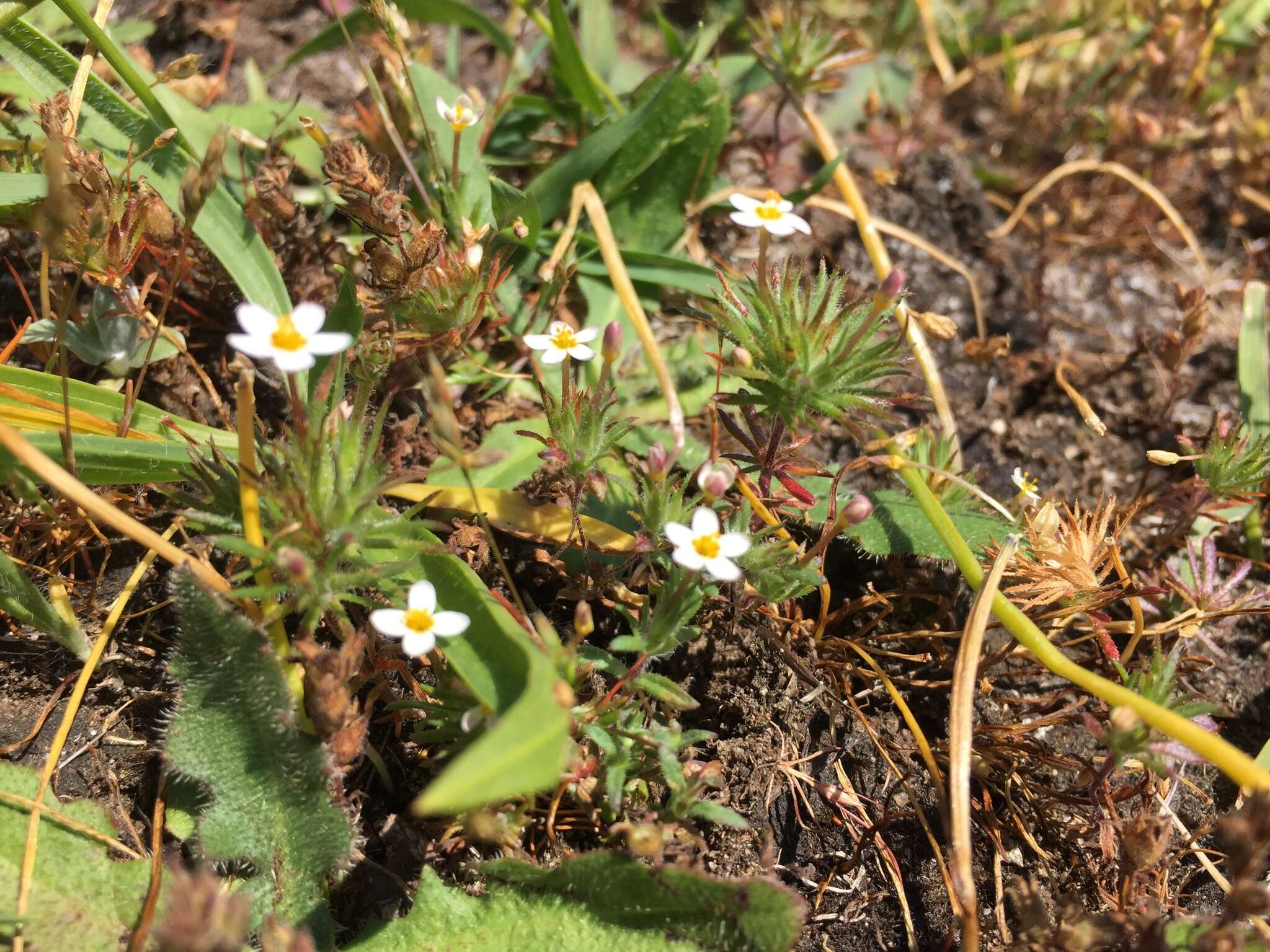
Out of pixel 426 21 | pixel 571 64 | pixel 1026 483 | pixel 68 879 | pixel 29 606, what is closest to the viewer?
pixel 68 879

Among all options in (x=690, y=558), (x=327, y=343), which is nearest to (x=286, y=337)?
(x=327, y=343)

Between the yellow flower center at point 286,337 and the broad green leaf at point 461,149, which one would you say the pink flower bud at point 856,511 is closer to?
the yellow flower center at point 286,337

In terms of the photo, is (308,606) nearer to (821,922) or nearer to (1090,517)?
(821,922)

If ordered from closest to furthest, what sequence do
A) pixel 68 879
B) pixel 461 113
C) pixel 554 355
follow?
pixel 68 879
pixel 554 355
pixel 461 113

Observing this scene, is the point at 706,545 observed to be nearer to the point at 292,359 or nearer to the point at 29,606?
the point at 292,359

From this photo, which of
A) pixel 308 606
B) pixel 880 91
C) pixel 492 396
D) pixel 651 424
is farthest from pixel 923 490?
pixel 880 91

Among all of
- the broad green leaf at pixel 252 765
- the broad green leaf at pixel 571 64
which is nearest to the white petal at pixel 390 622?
the broad green leaf at pixel 252 765

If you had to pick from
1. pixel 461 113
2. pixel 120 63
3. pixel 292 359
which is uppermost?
pixel 120 63

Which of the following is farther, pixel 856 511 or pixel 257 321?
pixel 856 511
